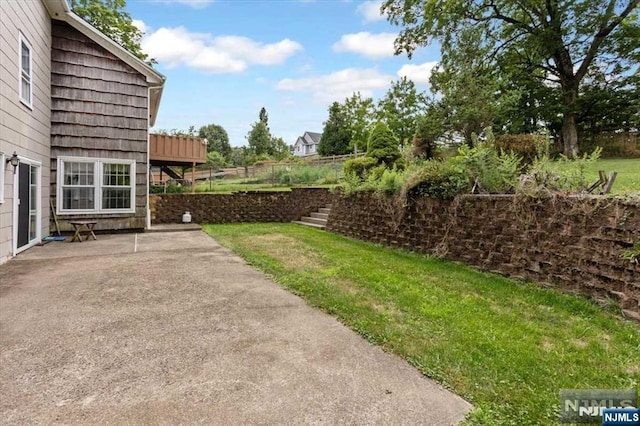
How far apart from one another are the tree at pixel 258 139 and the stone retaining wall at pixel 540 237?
34.8 meters

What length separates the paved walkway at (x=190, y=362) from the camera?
2.04 meters

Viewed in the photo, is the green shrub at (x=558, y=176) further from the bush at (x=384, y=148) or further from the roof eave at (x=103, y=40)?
the roof eave at (x=103, y=40)

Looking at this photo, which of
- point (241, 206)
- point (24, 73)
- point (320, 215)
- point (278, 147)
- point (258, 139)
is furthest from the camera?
point (278, 147)

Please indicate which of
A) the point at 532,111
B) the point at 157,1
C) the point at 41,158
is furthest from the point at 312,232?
the point at 532,111

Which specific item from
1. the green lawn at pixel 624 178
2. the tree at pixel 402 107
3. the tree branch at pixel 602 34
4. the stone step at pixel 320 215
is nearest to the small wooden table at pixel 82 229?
the stone step at pixel 320 215

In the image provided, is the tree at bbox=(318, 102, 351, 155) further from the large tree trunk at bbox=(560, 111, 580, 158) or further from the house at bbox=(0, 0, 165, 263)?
the house at bbox=(0, 0, 165, 263)

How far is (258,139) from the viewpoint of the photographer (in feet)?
135

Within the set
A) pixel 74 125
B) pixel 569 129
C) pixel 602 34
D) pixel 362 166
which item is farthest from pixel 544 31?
pixel 74 125

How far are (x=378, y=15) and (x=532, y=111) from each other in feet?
35.8

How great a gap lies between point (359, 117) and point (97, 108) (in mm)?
27735

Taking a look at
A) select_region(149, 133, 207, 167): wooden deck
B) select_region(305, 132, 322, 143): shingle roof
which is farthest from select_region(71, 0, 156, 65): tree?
select_region(305, 132, 322, 143): shingle roof

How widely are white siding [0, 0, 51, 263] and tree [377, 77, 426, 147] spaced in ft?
55.9

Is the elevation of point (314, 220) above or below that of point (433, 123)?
below

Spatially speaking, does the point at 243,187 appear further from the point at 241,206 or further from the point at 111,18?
the point at 111,18
